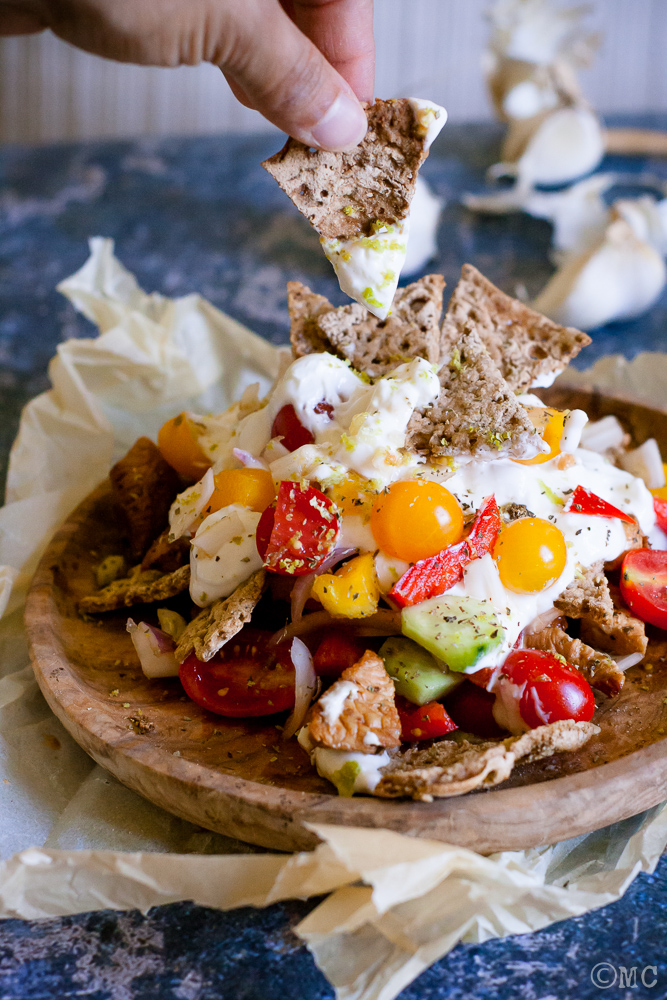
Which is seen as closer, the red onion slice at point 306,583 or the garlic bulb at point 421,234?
the red onion slice at point 306,583

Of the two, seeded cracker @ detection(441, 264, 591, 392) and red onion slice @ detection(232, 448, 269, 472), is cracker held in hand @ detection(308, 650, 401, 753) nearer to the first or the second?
red onion slice @ detection(232, 448, 269, 472)

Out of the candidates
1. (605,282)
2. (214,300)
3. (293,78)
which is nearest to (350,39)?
(293,78)

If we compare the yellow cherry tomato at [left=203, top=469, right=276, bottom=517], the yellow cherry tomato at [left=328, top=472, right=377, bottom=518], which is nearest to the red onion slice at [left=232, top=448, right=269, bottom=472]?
the yellow cherry tomato at [left=203, top=469, right=276, bottom=517]

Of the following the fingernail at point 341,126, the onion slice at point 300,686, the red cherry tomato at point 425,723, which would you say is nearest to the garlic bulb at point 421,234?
the fingernail at point 341,126

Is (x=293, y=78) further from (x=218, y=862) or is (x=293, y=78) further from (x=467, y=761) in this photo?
(x=218, y=862)

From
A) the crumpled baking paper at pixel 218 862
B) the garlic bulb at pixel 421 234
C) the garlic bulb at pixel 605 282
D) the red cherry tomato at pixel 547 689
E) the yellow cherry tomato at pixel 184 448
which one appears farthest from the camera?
the garlic bulb at pixel 421 234

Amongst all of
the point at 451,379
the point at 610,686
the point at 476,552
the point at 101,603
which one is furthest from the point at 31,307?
the point at 610,686

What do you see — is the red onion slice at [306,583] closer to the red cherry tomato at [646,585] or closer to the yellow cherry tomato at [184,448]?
the yellow cherry tomato at [184,448]

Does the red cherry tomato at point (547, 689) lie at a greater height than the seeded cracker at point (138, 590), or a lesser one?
greater
